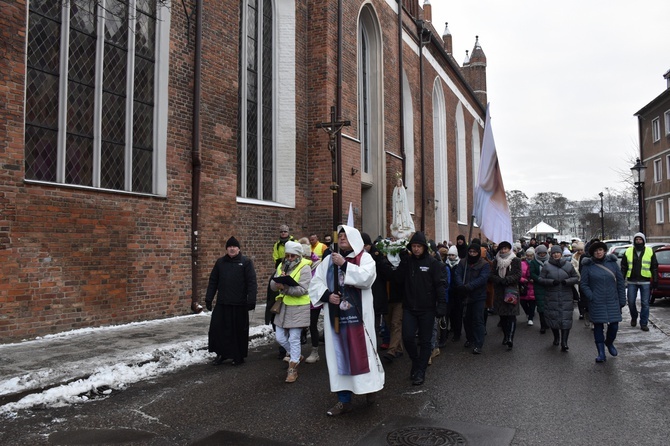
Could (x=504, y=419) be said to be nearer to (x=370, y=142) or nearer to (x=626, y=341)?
(x=626, y=341)

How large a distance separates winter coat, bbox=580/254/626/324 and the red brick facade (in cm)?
761

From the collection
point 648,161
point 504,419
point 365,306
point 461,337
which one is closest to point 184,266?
point 461,337

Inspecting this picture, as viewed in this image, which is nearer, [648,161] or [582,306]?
[582,306]

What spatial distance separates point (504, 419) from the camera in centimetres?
497

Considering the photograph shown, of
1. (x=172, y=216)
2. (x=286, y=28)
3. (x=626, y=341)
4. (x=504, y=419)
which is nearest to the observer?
(x=504, y=419)

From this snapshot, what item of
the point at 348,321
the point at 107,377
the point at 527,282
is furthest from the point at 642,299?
the point at 107,377

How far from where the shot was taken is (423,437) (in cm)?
449

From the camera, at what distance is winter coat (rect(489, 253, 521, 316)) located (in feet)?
29.2

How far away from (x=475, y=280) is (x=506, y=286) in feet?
2.79

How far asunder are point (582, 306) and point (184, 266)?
27.6 feet

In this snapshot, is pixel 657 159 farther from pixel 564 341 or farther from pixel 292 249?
pixel 292 249

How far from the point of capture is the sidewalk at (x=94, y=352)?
605 cm

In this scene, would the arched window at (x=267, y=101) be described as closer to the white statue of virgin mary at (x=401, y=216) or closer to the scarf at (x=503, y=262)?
the white statue of virgin mary at (x=401, y=216)

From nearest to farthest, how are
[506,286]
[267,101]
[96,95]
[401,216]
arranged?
[506,286] < [96,95] < [267,101] < [401,216]
